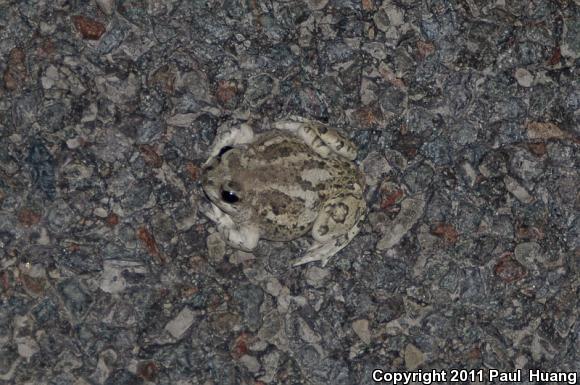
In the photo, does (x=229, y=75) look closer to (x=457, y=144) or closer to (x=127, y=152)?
(x=127, y=152)

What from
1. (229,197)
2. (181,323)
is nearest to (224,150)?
(229,197)

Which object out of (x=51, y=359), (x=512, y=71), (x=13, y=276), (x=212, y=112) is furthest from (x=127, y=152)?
(x=512, y=71)

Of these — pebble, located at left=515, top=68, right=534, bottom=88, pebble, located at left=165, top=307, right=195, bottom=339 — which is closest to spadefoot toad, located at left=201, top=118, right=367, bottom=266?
pebble, located at left=165, top=307, right=195, bottom=339

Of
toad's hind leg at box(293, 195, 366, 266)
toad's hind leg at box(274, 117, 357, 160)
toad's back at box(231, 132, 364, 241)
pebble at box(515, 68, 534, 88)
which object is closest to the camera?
toad's back at box(231, 132, 364, 241)

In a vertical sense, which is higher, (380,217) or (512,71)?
(512,71)

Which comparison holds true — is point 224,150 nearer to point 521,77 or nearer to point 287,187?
point 287,187

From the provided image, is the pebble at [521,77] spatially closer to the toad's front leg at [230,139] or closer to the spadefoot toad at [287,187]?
the spadefoot toad at [287,187]

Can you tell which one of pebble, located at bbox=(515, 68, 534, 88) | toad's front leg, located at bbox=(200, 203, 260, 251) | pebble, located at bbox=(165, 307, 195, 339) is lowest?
pebble, located at bbox=(165, 307, 195, 339)

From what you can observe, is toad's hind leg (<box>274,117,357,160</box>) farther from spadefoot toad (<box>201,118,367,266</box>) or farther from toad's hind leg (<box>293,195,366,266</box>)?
toad's hind leg (<box>293,195,366,266</box>)
